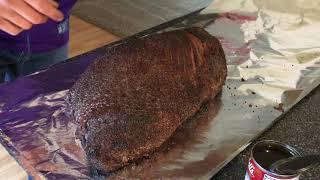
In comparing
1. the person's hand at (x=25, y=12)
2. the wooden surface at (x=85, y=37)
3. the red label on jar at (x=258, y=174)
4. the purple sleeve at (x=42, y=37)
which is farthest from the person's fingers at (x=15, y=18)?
the wooden surface at (x=85, y=37)

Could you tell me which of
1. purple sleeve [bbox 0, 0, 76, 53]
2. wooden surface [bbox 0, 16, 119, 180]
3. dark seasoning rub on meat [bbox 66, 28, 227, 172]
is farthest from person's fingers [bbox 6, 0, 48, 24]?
wooden surface [bbox 0, 16, 119, 180]

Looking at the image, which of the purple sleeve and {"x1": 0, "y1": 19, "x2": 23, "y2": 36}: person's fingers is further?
the purple sleeve

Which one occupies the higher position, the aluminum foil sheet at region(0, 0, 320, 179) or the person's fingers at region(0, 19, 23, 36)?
the person's fingers at region(0, 19, 23, 36)

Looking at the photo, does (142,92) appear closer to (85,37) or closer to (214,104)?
(214,104)

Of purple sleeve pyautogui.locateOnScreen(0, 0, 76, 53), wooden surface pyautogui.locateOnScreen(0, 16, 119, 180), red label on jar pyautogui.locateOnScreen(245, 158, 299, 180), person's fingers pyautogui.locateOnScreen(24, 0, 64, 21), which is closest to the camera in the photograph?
red label on jar pyautogui.locateOnScreen(245, 158, 299, 180)

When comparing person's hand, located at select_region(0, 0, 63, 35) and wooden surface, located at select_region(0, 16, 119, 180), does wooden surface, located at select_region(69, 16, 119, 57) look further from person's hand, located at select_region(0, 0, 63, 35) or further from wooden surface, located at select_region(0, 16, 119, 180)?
person's hand, located at select_region(0, 0, 63, 35)

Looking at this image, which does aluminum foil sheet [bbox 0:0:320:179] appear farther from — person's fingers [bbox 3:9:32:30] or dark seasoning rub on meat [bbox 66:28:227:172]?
person's fingers [bbox 3:9:32:30]

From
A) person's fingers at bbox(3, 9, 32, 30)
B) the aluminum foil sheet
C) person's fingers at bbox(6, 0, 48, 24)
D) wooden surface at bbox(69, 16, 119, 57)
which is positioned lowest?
wooden surface at bbox(69, 16, 119, 57)

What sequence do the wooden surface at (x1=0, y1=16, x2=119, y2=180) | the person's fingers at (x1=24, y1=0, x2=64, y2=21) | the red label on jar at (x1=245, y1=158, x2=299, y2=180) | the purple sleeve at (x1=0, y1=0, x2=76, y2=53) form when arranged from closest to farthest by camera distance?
the red label on jar at (x1=245, y1=158, x2=299, y2=180), the person's fingers at (x1=24, y1=0, x2=64, y2=21), the purple sleeve at (x1=0, y1=0, x2=76, y2=53), the wooden surface at (x1=0, y1=16, x2=119, y2=180)
